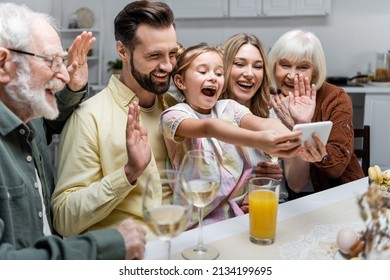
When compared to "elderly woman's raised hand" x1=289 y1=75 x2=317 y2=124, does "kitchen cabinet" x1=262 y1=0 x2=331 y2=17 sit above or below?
above

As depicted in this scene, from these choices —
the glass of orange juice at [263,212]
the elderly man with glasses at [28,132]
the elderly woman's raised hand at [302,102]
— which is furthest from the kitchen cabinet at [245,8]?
the glass of orange juice at [263,212]

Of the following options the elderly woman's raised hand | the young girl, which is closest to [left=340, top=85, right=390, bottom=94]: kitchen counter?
the elderly woman's raised hand

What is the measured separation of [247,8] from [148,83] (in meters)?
2.77

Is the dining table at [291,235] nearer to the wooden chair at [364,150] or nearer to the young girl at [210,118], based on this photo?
the young girl at [210,118]

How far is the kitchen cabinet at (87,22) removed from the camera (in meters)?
4.28

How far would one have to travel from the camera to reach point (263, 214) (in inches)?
42.8

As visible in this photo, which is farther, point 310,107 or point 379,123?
point 379,123

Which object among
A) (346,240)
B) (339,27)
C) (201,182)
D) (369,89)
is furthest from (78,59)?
(339,27)

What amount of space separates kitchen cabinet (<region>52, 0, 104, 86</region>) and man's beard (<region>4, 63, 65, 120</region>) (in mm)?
3094

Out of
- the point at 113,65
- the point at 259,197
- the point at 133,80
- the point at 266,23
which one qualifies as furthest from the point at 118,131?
the point at 266,23

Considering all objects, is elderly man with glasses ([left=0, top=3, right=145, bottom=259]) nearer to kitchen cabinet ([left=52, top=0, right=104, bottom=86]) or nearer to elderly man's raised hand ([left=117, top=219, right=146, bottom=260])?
elderly man's raised hand ([left=117, top=219, right=146, bottom=260])

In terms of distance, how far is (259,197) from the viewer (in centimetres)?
112

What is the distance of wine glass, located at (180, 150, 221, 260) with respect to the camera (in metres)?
0.99

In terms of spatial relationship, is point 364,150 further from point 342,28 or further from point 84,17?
point 84,17
